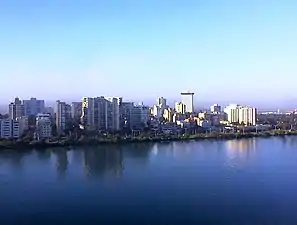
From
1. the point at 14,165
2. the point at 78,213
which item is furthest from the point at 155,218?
the point at 14,165

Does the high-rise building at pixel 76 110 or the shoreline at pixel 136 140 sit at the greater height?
the high-rise building at pixel 76 110

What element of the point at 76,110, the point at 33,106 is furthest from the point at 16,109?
the point at 33,106

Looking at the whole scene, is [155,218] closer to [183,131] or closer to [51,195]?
[51,195]

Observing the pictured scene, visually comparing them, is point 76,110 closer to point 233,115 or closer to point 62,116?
point 62,116

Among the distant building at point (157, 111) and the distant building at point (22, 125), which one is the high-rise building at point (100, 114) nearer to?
the distant building at point (22, 125)

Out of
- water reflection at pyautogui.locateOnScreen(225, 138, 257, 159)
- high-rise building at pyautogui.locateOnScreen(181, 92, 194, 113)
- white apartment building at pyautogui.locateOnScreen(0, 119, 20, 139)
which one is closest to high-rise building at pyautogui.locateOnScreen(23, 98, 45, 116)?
white apartment building at pyautogui.locateOnScreen(0, 119, 20, 139)

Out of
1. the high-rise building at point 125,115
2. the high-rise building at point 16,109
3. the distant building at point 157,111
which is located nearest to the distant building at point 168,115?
the distant building at point 157,111
